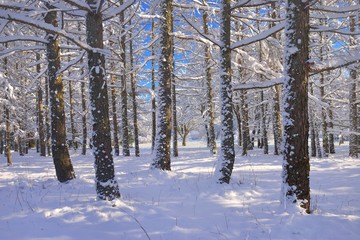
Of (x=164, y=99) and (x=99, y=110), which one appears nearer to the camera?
(x=99, y=110)

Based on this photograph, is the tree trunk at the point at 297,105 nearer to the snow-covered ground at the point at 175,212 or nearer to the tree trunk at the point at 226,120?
the snow-covered ground at the point at 175,212

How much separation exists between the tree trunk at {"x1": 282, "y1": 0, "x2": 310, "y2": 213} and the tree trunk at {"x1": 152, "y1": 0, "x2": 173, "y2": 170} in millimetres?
4754

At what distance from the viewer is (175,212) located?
520 centimetres

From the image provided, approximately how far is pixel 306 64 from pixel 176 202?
366 cm

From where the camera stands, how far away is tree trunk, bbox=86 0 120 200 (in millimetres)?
5422

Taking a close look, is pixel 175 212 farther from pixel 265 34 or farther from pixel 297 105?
pixel 265 34

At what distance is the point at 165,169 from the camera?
8883 mm

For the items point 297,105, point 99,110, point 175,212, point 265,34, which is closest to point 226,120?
point 265,34

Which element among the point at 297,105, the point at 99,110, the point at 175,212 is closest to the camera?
the point at 297,105

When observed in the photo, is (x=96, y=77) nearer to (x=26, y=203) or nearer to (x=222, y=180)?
(x=26, y=203)

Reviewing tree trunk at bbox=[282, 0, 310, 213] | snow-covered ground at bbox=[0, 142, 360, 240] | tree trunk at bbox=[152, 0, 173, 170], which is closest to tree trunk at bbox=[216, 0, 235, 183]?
snow-covered ground at bbox=[0, 142, 360, 240]

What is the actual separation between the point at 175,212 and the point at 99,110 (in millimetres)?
2438

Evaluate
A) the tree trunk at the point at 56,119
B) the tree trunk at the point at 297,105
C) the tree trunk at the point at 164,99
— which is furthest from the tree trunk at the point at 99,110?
the tree trunk at the point at 164,99

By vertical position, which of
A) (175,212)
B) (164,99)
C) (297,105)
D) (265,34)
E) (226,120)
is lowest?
(175,212)
